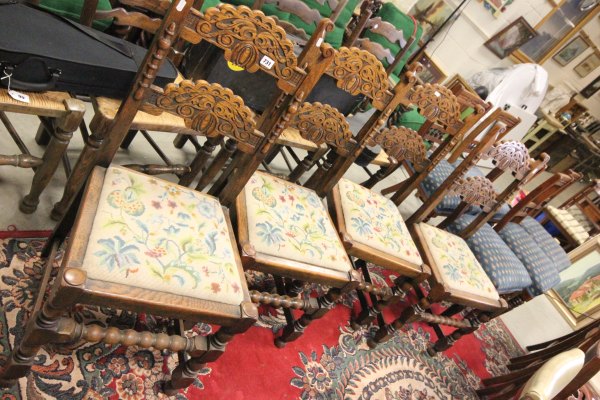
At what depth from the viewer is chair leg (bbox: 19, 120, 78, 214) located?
1.26m

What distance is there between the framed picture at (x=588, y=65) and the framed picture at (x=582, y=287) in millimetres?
3291

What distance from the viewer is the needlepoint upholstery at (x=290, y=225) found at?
1349 millimetres

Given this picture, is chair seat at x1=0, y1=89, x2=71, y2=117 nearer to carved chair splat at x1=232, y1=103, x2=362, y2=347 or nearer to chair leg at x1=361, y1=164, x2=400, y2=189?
carved chair splat at x1=232, y1=103, x2=362, y2=347

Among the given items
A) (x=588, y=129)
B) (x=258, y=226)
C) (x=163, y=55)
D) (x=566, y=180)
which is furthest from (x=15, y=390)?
(x=588, y=129)

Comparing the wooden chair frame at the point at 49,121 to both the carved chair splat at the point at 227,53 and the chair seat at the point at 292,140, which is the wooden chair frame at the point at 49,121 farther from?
the chair seat at the point at 292,140

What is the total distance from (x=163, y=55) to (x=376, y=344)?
1670mm

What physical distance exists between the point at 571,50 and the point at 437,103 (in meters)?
4.94

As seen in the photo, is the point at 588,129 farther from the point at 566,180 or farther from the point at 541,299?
the point at 566,180

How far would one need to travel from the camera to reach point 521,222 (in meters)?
2.77

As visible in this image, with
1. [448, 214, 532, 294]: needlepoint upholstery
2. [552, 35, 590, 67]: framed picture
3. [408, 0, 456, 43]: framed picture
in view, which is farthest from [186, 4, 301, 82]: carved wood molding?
[552, 35, 590, 67]: framed picture

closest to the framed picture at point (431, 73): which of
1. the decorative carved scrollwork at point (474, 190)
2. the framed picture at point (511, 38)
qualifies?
the framed picture at point (511, 38)

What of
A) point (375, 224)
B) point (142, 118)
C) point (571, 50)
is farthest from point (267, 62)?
point (571, 50)

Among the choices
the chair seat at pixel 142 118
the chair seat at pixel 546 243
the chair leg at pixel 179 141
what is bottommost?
the chair leg at pixel 179 141

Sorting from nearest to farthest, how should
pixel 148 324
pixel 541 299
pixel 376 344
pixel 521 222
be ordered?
pixel 148 324 → pixel 376 344 → pixel 521 222 → pixel 541 299
